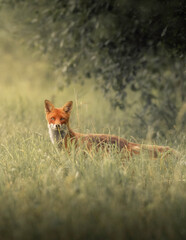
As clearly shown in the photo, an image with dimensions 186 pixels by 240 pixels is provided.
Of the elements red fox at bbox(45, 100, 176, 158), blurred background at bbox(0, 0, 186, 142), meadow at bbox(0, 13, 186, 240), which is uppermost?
blurred background at bbox(0, 0, 186, 142)

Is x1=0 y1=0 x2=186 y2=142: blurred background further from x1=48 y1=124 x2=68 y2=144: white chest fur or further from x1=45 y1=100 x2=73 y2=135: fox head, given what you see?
x1=48 y1=124 x2=68 y2=144: white chest fur

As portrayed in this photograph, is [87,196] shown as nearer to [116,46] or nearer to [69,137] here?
[69,137]

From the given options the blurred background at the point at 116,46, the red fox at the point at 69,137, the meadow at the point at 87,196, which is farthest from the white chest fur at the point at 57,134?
the blurred background at the point at 116,46

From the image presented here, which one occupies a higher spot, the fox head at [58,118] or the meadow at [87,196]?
the fox head at [58,118]

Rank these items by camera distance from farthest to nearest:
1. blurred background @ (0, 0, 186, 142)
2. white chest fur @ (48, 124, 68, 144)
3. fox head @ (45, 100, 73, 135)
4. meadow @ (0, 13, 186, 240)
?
1. blurred background @ (0, 0, 186, 142)
2. white chest fur @ (48, 124, 68, 144)
3. fox head @ (45, 100, 73, 135)
4. meadow @ (0, 13, 186, 240)

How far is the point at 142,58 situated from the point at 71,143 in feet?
9.45

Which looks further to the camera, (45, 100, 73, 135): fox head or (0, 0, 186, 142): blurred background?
(0, 0, 186, 142): blurred background

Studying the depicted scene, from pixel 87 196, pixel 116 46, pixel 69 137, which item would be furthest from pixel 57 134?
pixel 116 46

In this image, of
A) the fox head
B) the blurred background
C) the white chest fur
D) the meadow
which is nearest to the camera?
the meadow

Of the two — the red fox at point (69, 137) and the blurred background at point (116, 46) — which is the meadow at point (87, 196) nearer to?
the red fox at point (69, 137)

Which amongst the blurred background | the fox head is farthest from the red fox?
the blurred background

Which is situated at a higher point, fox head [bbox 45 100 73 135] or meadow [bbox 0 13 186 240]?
fox head [bbox 45 100 73 135]

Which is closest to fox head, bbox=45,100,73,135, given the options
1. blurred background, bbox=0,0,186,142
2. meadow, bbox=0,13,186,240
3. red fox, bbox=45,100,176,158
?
red fox, bbox=45,100,176,158

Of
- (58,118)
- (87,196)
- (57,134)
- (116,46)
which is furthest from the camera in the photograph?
(116,46)
